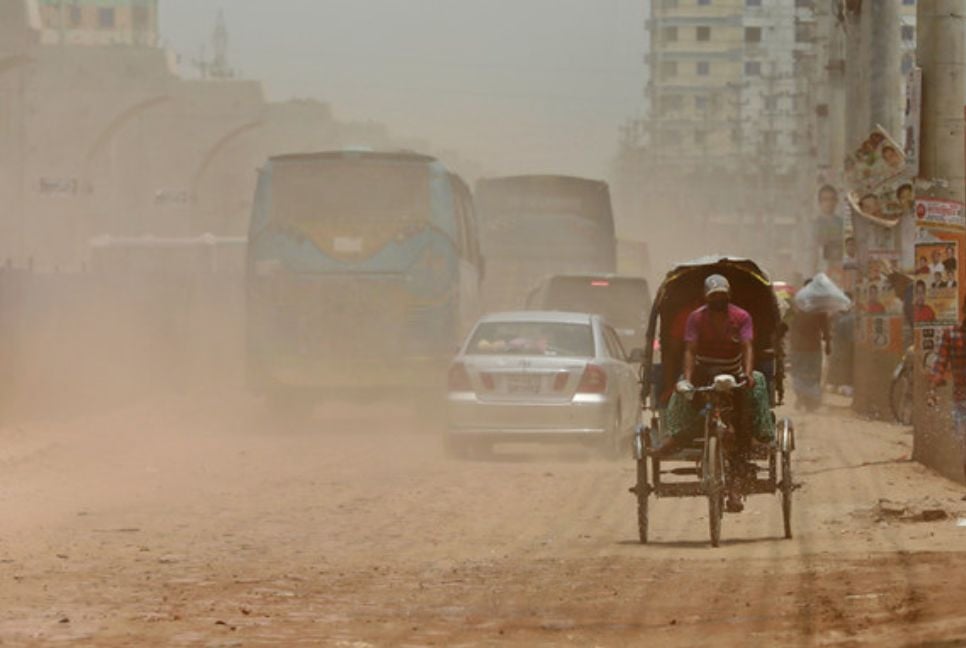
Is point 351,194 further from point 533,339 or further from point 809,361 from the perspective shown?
point 809,361

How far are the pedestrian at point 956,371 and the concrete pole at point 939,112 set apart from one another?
1.65 feet

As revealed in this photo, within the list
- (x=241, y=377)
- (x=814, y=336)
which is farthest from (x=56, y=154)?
(x=814, y=336)

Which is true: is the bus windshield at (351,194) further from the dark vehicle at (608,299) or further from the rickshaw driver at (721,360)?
the rickshaw driver at (721,360)

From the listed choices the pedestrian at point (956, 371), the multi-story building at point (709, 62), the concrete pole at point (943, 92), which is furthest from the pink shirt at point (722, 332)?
the multi-story building at point (709, 62)

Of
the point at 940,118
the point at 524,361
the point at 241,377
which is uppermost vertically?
the point at 940,118

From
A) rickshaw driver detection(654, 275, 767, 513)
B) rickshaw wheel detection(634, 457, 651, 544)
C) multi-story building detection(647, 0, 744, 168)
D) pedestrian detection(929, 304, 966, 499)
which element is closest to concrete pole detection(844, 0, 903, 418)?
pedestrian detection(929, 304, 966, 499)

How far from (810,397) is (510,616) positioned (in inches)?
881

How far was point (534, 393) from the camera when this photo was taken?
23250 millimetres

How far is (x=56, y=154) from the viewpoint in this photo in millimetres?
108188

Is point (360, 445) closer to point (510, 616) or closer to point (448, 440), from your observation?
point (448, 440)

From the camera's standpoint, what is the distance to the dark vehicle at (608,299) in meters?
35.5

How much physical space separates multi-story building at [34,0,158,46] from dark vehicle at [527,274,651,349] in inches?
5461

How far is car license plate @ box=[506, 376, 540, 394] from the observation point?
23.3 metres

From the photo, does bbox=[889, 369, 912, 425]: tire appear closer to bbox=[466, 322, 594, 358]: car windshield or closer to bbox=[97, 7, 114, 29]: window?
bbox=[466, 322, 594, 358]: car windshield
